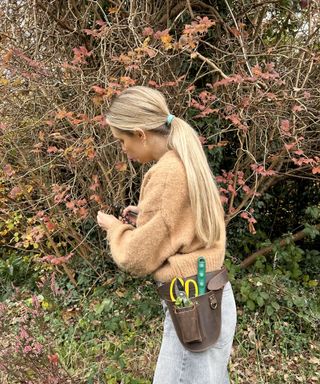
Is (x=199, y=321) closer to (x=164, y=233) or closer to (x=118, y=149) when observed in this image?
(x=164, y=233)

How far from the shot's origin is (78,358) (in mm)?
3139

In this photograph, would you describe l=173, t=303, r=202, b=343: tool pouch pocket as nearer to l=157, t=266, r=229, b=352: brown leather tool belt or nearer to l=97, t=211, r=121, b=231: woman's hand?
l=157, t=266, r=229, b=352: brown leather tool belt

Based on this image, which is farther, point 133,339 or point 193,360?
point 133,339

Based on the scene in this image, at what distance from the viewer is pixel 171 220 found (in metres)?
1.69

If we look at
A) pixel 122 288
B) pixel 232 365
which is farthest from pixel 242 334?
pixel 122 288

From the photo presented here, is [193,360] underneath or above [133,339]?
above

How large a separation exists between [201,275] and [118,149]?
5.99ft

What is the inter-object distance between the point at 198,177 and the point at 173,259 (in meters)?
0.34

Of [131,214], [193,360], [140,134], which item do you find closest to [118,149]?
[131,214]

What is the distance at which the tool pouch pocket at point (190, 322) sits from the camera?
1.76 m

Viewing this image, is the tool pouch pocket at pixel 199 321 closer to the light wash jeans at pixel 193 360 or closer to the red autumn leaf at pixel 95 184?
the light wash jeans at pixel 193 360

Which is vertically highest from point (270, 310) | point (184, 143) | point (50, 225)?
point (184, 143)

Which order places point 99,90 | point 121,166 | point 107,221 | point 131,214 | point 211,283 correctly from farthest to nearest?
point 121,166 < point 99,90 < point 131,214 < point 107,221 < point 211,283

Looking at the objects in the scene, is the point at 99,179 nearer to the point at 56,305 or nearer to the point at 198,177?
the point at 56,305
